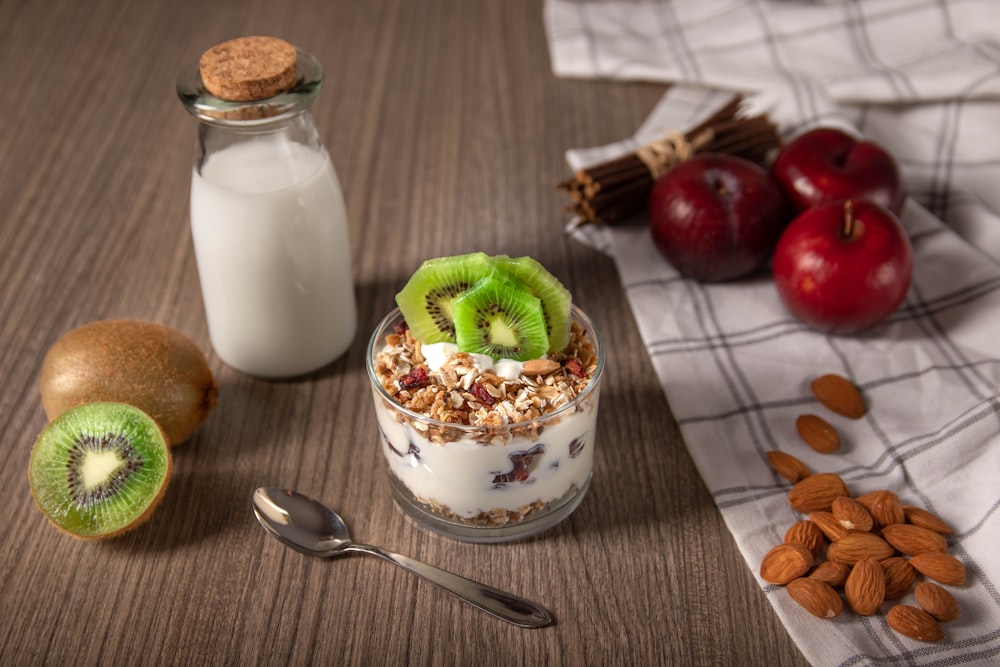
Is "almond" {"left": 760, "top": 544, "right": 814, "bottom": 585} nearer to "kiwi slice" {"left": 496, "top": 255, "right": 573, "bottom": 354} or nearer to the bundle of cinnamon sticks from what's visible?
"kiwi slice" {"left": 496, "top": 255, "right": 573, "bottom": 354}

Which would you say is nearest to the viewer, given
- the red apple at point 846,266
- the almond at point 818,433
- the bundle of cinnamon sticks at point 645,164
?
the almond at point 818,433

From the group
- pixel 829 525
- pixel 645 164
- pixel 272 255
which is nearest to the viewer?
pixel 829 525

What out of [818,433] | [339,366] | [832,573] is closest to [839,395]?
[818,433]

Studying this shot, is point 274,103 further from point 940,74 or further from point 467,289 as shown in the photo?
point 940,74

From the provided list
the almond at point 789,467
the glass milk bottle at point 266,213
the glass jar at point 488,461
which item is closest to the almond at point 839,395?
the almond at point 789,467

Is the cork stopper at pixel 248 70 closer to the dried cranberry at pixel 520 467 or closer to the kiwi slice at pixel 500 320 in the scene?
the kiwi slice at pixel 500 320

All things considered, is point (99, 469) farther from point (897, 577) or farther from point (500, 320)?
point (897, 577)
